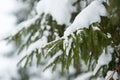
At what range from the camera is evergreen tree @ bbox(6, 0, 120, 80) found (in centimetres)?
281

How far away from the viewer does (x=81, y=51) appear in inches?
116

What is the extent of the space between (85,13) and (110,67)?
607mm

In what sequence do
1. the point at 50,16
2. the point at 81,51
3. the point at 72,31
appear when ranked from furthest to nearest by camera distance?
the point at 50,16 < the point at 81,51 < the point at 72,31

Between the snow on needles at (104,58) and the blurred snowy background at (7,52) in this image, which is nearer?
the snow on needles at (104,58)

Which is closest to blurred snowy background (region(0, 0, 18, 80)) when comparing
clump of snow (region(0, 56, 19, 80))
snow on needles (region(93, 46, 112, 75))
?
clump of snow (region(0, 56, 19, 80))

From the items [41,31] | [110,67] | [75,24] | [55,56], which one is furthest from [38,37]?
[75,24]

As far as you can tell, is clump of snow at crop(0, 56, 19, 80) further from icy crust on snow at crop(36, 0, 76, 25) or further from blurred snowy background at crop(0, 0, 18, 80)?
icy crust on snow at crop(36, 0, 76, 25)

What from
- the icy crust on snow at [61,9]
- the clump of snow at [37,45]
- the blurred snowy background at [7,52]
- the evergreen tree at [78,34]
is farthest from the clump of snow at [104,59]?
the blurred snowy background at [7,52]

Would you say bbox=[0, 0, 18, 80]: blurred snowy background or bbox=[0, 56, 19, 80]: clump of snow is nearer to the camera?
bbox=[0, 0, 18, 80]: blurred snowy background

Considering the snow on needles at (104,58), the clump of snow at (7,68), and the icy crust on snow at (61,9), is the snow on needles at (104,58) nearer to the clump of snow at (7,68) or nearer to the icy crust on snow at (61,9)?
the icy crust on snow at (61,9)

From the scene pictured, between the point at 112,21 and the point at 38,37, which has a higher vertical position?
the point at 38,37

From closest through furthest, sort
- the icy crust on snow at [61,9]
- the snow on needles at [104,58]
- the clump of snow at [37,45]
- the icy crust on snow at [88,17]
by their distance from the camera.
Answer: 1. the icy crust on snow at [88,17]
2. the snow on needles at [104,58]
3. the icy crust on snow at [61,9]
4. the clump of snow at [37,45]

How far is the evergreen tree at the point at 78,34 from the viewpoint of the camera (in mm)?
2811

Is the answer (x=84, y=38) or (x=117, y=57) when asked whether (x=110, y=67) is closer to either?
(x=117, y=57)
